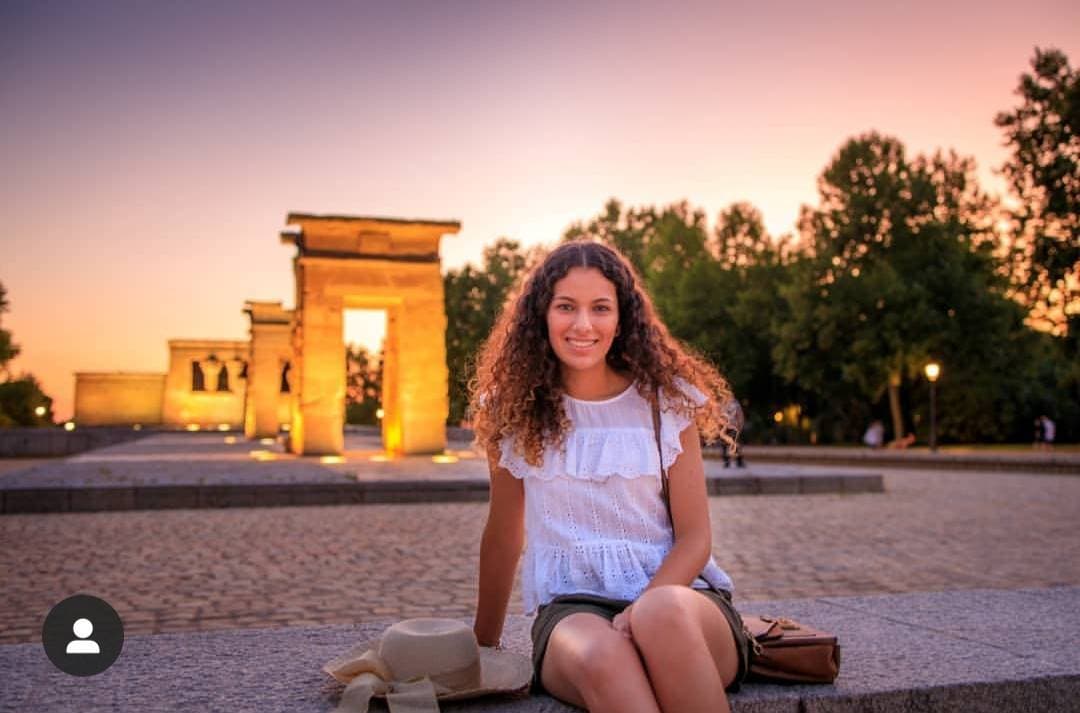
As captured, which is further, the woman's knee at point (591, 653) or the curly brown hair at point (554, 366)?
the curly brown hair at point (554, 366)

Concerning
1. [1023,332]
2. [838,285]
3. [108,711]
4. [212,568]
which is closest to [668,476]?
[108,711]

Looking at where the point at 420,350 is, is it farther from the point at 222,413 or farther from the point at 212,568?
the point at 222,413

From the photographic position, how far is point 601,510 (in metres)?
3.72

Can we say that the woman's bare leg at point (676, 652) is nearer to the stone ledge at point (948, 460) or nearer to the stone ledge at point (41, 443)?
the stone ledge at point (948, 460)

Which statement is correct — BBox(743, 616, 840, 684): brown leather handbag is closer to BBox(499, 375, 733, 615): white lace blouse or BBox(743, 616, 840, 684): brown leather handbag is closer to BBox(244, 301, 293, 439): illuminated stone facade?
BBox(499, 375, 733, 615): white lace blouse

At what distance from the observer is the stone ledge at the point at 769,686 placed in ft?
11.4

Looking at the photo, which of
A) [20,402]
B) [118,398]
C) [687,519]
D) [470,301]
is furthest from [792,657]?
[118,398]

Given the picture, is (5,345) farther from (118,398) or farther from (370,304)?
(370,304)

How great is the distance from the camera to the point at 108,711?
3.33 metres

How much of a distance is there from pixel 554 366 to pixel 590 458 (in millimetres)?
421

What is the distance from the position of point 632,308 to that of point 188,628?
3.86 meters

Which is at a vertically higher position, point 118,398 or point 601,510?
point 118,398

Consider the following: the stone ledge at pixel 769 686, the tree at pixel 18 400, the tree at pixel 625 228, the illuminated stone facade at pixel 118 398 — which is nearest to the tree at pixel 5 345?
the tree at pixel 18 400

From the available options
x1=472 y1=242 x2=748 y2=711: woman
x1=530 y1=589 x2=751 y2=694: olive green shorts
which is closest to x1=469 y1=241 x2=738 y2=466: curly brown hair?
x1=472 y1=242 x2=748 y2=711: woman
